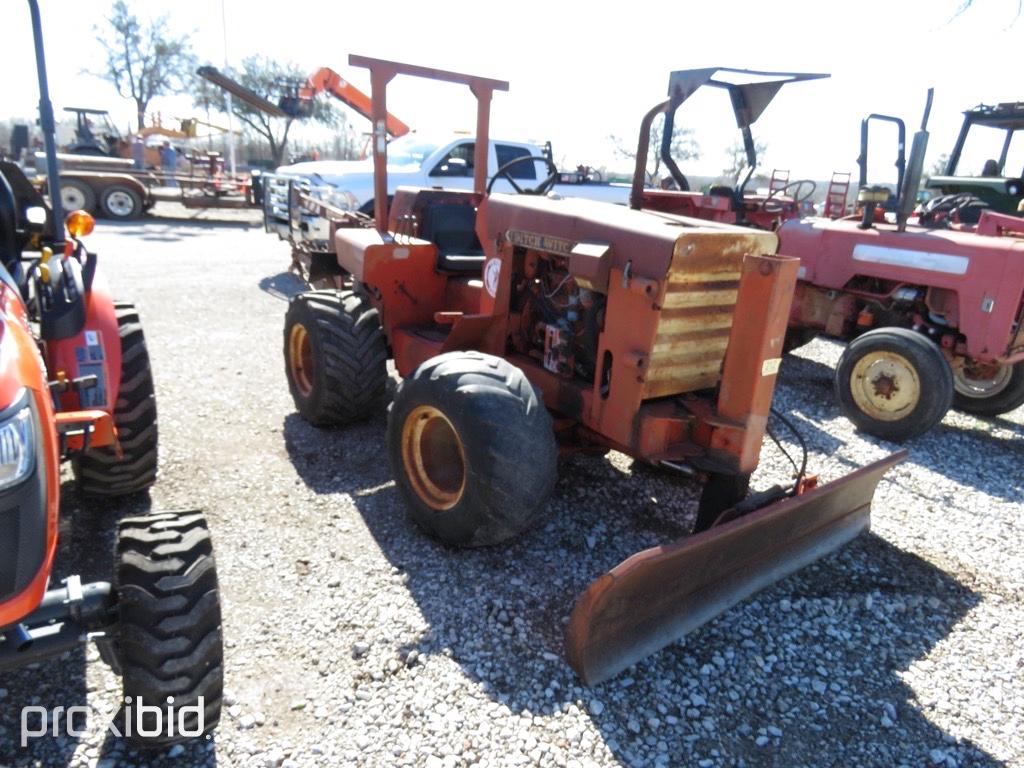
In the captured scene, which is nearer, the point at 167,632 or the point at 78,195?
the point at 167,632

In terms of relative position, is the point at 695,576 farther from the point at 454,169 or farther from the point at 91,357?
the point at 454,169

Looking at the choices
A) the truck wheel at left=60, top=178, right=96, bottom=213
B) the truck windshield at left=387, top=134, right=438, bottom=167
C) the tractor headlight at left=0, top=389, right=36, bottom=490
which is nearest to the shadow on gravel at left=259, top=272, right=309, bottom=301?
the truck windshield at left=387, top=134, right=438, bottom=167

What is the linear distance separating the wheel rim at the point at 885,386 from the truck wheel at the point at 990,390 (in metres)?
0.85

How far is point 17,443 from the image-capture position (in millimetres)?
1635

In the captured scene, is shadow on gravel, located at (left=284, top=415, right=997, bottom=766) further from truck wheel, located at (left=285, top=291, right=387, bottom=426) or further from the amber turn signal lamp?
the amber turn signal lamp

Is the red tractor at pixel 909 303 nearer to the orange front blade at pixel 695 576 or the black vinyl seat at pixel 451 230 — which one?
the black vinyl seat at pixel 451 230

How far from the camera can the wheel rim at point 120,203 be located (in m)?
15.4

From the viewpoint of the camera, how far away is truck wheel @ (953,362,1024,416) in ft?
18.8

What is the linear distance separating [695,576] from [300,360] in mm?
3013

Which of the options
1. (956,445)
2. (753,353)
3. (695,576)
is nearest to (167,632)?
(695,576)

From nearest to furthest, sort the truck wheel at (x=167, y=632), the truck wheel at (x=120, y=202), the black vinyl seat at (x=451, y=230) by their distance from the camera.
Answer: the truck wheel at (x=167, y=632), the black vinyl seat at (x=451, y=230), the truck wheel at (x=120, y=202)

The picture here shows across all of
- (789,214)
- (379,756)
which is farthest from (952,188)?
(379,756)

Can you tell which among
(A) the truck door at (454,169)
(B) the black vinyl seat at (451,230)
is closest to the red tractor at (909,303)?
(B) the black vinyl seat at (451,230)

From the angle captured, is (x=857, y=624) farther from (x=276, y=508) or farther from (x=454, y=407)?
(x=276, y=508)
